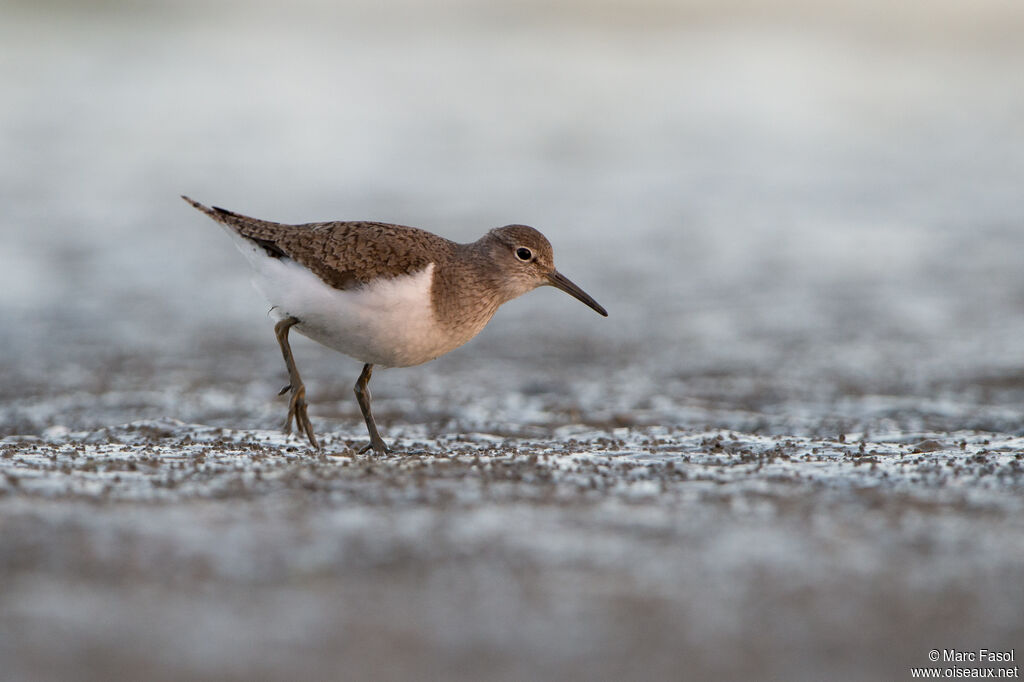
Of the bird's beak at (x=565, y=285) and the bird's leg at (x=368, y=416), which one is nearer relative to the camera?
the bird's leg at (x=368, y=416)

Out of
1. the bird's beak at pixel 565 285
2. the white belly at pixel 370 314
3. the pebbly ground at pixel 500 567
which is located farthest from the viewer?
the bird's beak at pixel 565 285

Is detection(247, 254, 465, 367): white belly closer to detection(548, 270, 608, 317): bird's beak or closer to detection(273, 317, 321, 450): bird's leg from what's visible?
detection(273, 317, 321, 450): bird's leg

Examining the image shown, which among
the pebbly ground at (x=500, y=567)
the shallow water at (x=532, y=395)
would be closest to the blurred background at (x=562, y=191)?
the shallow water at (x=532, y=395)

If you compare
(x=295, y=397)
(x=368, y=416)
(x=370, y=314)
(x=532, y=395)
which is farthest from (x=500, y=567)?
(x=532, y=395)

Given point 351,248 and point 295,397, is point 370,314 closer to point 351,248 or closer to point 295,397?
point 351,248

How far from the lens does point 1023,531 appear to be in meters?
3.57

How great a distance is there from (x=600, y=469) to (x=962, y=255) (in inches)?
343

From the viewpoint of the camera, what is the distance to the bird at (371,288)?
17.0 feet

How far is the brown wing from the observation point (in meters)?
5.23

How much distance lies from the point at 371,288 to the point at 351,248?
0.94ft

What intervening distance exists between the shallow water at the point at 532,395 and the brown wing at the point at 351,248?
2.86 feet

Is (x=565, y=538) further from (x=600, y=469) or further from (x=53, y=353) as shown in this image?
(x=53, y=353)

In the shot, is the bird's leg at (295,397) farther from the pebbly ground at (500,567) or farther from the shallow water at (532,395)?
the pebbly ground at (500,567)

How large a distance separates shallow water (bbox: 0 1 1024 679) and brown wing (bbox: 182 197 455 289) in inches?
34.4
